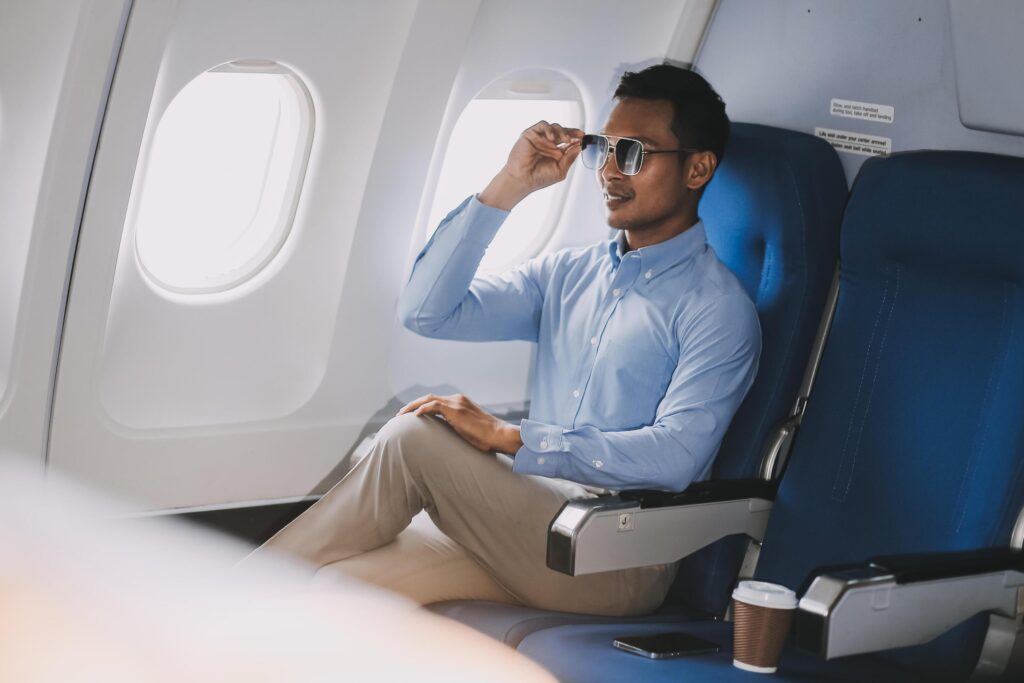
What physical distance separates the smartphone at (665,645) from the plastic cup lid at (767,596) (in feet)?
0.83

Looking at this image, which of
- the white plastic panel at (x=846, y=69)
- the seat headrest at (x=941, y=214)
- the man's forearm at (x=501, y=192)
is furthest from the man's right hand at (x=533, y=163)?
the seat headrest at (x=941, y=214)

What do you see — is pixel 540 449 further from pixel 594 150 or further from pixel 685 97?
pixel 685 97

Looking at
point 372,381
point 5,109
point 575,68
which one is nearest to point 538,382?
point 372,381

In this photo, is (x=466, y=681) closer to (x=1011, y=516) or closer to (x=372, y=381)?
(x=1011, y=516)

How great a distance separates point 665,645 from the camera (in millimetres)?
3006

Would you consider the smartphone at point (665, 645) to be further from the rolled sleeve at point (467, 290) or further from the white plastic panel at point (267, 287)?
the white plastic panel at point (267, 287)

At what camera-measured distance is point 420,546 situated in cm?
335

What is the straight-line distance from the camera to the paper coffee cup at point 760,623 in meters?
2.75

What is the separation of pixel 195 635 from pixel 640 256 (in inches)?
69.5

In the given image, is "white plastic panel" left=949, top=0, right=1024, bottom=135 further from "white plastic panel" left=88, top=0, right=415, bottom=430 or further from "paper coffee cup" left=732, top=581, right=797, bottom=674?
"white plastic panel" left=88, top=0, right=415, bottom=430

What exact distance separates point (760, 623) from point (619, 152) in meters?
1.25

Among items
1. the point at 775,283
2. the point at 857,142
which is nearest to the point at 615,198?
the point at 775,283

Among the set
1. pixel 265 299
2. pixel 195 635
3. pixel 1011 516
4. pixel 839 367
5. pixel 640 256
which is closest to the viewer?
pixel 195 635

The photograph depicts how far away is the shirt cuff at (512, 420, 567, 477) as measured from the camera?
10.3 feet
